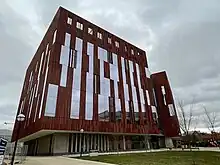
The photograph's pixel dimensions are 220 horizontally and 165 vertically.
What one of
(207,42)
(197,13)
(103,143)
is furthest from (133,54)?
(197,13)

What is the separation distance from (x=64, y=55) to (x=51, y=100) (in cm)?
839

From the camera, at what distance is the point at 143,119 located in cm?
4069

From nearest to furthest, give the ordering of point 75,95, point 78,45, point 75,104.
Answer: point 75,104
point 75,95
point 78,45

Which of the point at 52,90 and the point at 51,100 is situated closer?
the point at 51,100

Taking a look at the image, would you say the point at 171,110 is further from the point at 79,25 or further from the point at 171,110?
the point at 79,25

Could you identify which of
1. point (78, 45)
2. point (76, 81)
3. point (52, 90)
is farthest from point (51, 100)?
point (78, 45)

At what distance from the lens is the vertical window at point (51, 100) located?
2745cm

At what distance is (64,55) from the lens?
3269cm

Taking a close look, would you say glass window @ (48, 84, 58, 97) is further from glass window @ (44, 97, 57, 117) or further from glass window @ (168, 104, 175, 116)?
glass window @ (168, 104, 175, 116)

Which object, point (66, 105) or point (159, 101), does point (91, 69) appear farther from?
point (159, 101)

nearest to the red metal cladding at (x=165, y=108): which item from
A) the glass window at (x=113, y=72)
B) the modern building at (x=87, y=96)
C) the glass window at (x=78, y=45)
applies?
the modern building at (x=87, y=96)

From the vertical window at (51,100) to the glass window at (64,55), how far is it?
477cm

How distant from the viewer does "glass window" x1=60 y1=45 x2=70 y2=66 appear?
3209 centimetres

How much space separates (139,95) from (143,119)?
5181 mm
